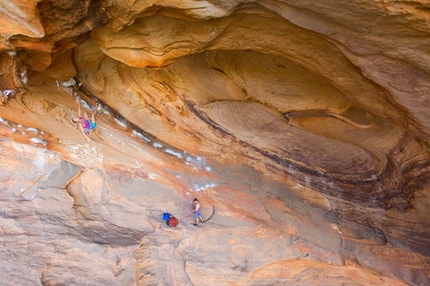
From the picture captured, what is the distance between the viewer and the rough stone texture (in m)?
4.29

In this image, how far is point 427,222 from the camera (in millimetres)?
6184

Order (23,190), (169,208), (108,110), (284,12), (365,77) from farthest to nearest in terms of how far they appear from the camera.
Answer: (108,110), (169,208), (23,190), (365,77), (284,12)

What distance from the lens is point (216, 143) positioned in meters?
6.93

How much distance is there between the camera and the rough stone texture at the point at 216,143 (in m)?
4.29

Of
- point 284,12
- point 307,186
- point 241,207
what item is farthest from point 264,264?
point 284,12

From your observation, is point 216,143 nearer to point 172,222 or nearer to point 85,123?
point 172,222

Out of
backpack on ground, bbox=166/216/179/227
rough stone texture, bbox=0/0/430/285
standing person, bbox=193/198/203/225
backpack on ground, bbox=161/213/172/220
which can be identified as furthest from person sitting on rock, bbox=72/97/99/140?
standing person, bbox=193/198/203/225

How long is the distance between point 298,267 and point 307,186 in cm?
169

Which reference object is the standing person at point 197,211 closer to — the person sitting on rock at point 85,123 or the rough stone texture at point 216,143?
the rough stone texture at point 216,143

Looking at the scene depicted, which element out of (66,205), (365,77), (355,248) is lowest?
(355,248)

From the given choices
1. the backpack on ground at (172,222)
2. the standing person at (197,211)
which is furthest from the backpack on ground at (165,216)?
the standing person at (197,211)

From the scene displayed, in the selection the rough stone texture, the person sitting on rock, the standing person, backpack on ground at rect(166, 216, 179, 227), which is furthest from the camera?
the person sitting on rock

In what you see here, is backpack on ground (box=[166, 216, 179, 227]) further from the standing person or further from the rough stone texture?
the standing person

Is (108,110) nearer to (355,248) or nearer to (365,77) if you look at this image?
(365,77)
